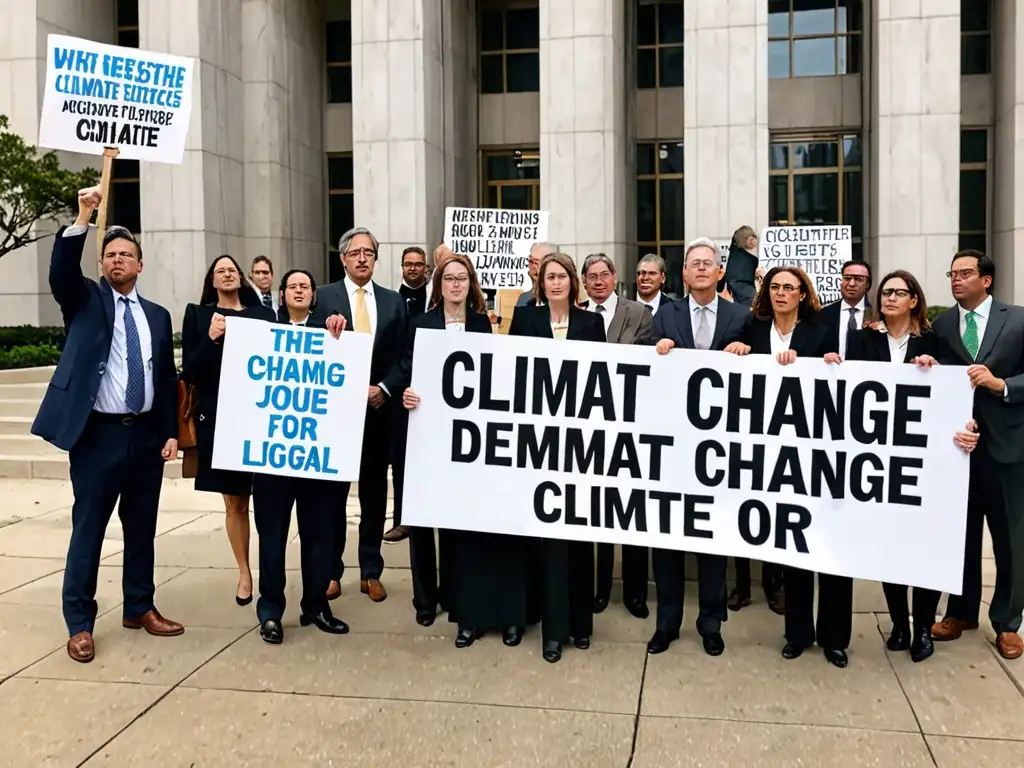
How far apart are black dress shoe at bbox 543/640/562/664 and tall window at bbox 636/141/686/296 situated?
17464 millimetres

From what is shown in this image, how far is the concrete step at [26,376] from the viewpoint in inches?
524

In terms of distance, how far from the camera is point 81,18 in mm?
20609

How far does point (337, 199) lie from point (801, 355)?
1982cm

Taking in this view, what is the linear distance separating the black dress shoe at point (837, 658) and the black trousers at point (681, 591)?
0.60 m

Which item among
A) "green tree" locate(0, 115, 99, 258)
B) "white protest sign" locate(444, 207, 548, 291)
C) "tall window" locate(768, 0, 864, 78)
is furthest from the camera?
"tall window" locate(768, 0, 864, 78)

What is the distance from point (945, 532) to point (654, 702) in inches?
71.8

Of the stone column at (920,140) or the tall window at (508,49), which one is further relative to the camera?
the tall window at (508,49)

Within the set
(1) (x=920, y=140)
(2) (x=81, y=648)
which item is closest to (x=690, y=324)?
(2) (x=81, y=648)

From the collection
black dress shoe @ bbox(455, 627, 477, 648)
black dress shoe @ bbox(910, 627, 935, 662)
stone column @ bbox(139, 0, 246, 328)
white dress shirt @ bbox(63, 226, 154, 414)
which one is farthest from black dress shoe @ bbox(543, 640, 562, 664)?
stone column @ bbox(139, 0, 246, 328)

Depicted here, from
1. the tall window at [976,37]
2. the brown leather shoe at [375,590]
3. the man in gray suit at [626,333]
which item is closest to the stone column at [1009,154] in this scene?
the tall window at [976,37]

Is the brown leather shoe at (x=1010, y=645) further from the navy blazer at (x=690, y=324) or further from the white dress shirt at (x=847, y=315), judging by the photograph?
the white dress shirt at (x=847, y=315)

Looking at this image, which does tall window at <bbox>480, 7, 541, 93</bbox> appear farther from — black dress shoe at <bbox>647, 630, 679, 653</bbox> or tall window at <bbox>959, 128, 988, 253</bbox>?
black dress shoe at <bbox>647, 630, 679, 653</bbox>

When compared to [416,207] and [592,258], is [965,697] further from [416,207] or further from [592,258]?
[416,207]

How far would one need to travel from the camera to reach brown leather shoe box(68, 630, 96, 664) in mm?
5168
